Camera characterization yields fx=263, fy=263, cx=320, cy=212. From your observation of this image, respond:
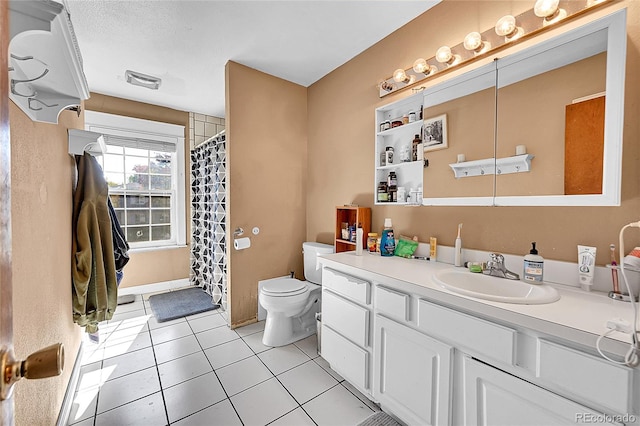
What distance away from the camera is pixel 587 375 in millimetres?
812

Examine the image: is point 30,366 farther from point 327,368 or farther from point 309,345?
point 309,345

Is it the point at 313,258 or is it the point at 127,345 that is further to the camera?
the point at 313,258

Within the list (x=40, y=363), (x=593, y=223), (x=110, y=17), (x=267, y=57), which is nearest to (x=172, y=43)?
(x=110, y=17)

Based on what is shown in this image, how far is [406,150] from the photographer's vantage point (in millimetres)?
1887

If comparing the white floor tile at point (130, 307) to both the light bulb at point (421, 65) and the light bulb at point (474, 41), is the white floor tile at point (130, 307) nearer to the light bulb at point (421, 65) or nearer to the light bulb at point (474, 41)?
the light bulb at point (421, 65)

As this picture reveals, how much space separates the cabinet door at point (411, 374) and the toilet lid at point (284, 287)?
89 cm

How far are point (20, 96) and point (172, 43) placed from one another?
5.56 feet

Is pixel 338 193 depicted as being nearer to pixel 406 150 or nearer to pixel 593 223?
pixel 406 150

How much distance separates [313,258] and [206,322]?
4.14ft

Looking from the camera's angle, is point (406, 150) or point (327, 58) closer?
point (406, 150)

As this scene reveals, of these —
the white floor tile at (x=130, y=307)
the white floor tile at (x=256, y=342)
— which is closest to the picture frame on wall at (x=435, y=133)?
the white floor tile at (x=256, y=342)

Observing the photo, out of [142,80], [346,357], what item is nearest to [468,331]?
[346,357]

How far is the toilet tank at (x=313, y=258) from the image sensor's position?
251cm

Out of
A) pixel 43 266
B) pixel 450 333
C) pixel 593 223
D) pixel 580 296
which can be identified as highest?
pixel 593 223
